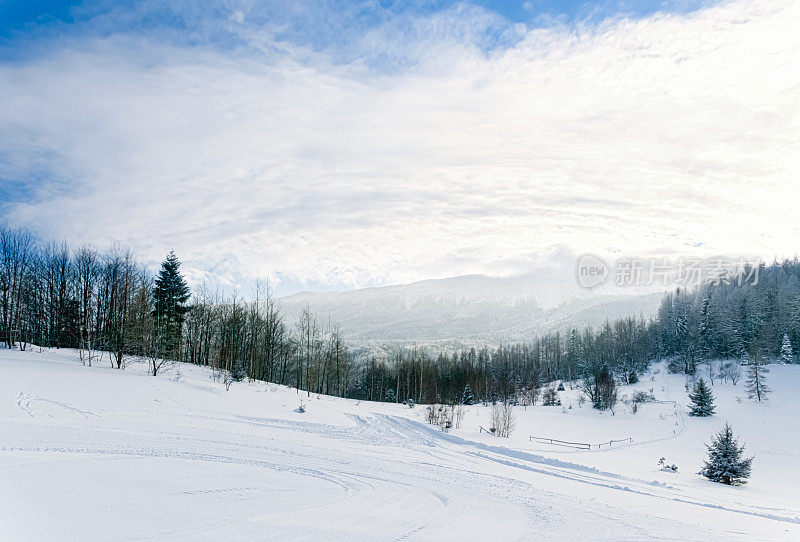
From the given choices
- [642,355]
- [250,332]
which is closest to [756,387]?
[642,355]

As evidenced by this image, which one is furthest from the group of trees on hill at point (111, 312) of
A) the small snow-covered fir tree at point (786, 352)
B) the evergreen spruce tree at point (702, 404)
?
the small snow-covered fir tree at point (786, 352)

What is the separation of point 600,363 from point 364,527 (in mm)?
103754

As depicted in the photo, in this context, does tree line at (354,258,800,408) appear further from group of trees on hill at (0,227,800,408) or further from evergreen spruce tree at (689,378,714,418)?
evergreen spruce tree at (689,378,714,418)

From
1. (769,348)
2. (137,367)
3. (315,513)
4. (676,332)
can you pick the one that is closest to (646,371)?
(676,332)

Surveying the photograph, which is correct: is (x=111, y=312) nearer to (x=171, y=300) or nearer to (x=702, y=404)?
(x=171, y=300)

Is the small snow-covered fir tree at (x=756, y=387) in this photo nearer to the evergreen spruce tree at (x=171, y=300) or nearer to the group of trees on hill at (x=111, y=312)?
the group of trees on hill at (x=111, y=312)

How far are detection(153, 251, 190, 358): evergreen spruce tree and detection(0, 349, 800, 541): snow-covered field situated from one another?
17223 millimetres

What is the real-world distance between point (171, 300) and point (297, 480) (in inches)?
1676

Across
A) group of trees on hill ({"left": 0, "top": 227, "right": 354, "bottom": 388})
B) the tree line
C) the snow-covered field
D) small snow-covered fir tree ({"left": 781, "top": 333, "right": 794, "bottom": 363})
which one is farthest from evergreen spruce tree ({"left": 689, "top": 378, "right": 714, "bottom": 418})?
group of trees on hill ({"left": 0, "top": 227, "right": 354, "bottom": 388})

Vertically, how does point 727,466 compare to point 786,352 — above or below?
below

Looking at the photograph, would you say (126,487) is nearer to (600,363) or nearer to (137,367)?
(137,367)

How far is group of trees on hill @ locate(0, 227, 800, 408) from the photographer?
4131 cm

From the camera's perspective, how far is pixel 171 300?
4809 centimetres

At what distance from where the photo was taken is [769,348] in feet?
242
